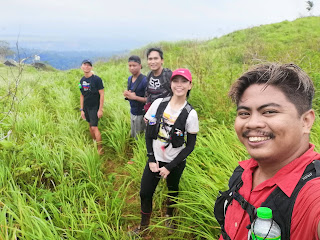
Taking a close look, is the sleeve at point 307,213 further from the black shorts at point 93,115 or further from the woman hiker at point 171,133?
the black shorts at point 93,115

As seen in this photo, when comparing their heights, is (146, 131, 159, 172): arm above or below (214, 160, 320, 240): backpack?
below

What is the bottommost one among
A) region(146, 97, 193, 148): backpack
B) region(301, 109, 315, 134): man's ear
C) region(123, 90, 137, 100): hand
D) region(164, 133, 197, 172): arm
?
region(164, 133, 197, 172): arm

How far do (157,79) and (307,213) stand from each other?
2.60m

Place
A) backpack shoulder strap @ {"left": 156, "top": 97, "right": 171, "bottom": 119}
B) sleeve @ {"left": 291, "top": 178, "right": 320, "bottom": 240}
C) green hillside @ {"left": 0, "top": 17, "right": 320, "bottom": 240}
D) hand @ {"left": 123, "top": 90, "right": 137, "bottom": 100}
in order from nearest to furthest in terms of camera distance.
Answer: sleeve @ {"left": 291, "top": 178, "right": 320, "bottom": 240}
green hillside @ {"left": 0, "top": 17, "right": 320, "bottom": 240}
backpack shoulder strap @ {"left": 156, "top": 97, "right": 171, "bottom": 119}
hand @ {"left": 123, "top": 90, "right": 137, "bottom": 100}

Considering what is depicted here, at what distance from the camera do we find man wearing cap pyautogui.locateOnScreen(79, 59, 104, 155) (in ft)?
12.7

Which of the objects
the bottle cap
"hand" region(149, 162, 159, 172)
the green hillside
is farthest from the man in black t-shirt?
the bottle cap

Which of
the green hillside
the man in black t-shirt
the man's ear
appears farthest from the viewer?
the man in black t-shirt

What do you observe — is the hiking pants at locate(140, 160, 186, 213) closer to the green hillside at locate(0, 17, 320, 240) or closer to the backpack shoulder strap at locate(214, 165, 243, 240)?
the green hillside at locate(0, 17, 320, 240)

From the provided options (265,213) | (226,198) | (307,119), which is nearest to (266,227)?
(265,213)

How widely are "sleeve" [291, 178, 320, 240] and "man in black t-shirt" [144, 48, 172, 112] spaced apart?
2377 mm

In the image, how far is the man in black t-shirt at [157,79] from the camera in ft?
9.98

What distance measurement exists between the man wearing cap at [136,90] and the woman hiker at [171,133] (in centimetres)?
133

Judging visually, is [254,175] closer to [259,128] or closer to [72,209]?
[259,128]

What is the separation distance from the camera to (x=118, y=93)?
20.7 feet
